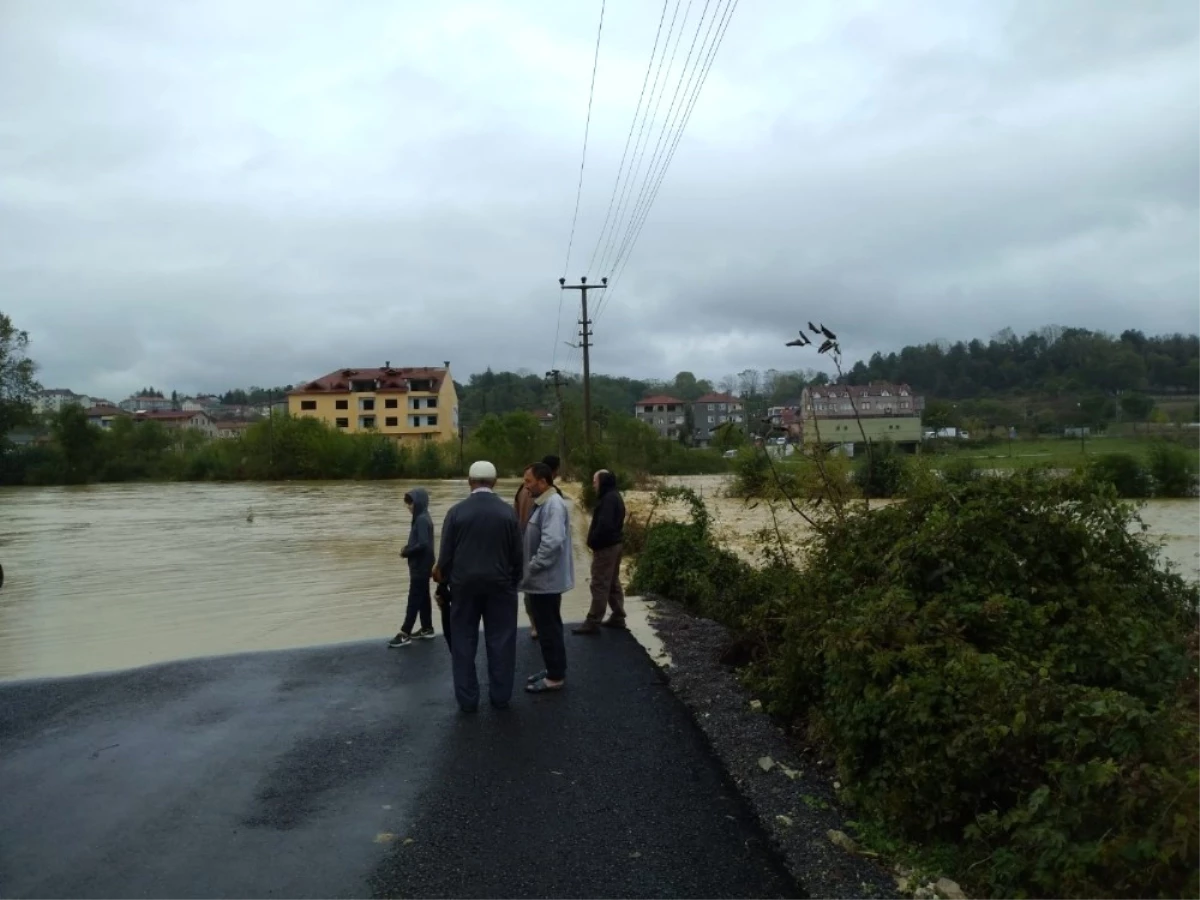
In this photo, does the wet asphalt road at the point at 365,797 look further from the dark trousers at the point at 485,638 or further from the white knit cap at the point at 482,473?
the white knit cap at the point at 482,473

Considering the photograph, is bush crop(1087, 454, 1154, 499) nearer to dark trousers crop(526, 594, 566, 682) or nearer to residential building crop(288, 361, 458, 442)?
dark trousers crop(526, 594, 566, 682)

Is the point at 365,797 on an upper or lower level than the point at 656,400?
lower

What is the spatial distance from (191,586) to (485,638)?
42.9 ft

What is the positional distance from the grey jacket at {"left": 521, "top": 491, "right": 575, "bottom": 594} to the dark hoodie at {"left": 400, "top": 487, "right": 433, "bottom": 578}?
2.42 meters

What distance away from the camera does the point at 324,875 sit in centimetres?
419

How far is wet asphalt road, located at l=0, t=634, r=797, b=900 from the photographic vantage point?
4.14m

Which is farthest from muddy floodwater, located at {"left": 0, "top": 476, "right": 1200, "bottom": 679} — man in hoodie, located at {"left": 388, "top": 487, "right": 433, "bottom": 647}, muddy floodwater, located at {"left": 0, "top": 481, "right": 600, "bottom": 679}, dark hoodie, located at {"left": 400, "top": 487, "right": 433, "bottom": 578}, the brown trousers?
the brown trousers

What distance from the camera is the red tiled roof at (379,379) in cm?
10588

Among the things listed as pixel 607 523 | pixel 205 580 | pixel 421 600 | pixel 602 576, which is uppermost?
pixel 607 523

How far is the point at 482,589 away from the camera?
6992 mm

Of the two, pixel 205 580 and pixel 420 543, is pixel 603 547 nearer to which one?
pixel 420 543

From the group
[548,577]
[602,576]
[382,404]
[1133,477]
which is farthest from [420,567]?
[382,404]

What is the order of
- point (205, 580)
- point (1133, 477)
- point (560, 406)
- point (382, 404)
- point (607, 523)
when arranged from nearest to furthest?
point (607, 523)
point (205, 580)
point (1133, 477)
point (560, 406)
point (382, 404)

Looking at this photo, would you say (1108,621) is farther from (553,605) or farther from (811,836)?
(553,605)
